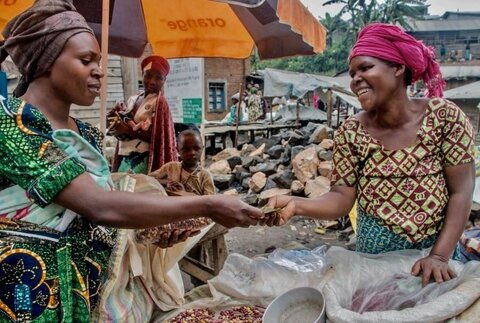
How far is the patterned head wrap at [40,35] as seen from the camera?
52.1 inches

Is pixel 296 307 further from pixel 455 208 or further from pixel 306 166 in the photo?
pixel 306 166

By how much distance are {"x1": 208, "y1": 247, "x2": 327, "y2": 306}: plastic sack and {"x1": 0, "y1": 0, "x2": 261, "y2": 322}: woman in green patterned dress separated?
2.35 ft

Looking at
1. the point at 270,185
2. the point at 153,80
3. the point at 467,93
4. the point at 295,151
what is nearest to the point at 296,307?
the point at 153,80

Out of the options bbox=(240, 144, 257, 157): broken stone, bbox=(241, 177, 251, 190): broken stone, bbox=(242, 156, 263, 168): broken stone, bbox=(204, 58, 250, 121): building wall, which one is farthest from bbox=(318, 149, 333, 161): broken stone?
bbox=(204, 58, 250, 121): building wall

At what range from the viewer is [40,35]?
4.33 feet

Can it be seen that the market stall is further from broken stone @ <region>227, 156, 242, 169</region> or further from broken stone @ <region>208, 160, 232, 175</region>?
broken stone @ <region>227, 156, 242, 169</region>

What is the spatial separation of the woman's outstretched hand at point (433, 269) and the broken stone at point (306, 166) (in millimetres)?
5993

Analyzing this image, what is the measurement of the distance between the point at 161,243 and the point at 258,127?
41.2 ft

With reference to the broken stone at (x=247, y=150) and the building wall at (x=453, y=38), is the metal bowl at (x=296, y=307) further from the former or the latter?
the building wall at (x=453, y=38)

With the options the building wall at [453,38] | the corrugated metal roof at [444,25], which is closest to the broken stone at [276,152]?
the corrugated metal roof at [444,25]

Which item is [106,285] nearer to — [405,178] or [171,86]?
[405,178]

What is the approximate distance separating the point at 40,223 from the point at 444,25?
45.7m

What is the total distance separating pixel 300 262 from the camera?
2127mm

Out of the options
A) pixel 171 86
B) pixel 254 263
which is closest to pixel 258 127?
pixel 171 86
